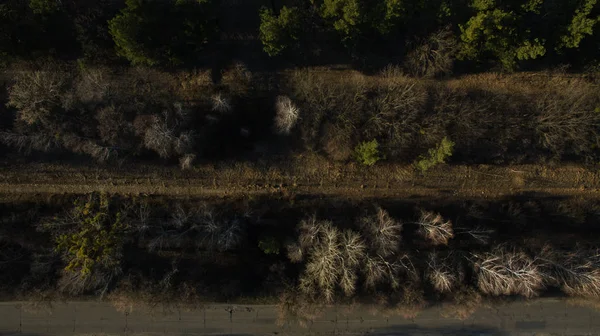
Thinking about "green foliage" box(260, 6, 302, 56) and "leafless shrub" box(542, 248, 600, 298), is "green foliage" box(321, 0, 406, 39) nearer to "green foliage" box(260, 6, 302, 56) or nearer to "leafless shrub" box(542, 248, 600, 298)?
"green foliage" box(260, 6, 302, 56)

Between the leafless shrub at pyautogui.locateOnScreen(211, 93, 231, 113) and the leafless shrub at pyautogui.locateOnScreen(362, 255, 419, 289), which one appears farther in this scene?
the leafless shrub at pyautogui.locateOnScreen(211, 93, 231, 113)

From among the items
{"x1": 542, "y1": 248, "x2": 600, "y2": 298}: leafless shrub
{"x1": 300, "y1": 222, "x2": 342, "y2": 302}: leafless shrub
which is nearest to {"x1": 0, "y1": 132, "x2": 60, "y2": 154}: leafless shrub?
{"x1": 300, "y1": 222, "x2": 342, "y2": 302}: leafless shrub

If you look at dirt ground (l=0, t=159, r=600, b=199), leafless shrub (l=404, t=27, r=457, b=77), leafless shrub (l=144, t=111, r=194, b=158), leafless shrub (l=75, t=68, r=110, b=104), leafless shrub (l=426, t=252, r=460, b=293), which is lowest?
leafless shrub (l=426, t=252, r=460, b=293)

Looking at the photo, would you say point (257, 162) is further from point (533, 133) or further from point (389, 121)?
point (533, 133)

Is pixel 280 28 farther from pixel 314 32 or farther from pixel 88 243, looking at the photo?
pixel 88 243

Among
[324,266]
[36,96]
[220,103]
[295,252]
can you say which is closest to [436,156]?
A: [324,266]

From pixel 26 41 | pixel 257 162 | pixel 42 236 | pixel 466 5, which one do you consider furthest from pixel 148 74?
pixel 466 5
